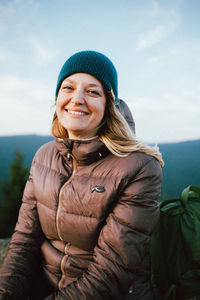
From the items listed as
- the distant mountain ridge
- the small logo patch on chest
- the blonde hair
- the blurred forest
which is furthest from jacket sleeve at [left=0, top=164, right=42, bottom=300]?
the blurred forest

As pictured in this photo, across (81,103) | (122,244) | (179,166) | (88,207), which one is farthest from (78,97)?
(179,166)

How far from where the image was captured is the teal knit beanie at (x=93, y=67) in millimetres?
1645

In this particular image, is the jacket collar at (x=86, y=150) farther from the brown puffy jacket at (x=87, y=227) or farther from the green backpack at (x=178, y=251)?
the green backpack at (x=178, y=251)

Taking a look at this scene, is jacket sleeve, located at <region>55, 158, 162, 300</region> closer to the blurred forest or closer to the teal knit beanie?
the teal knit beanie

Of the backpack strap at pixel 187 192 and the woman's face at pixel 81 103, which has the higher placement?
the woman's face at pixel 81 103

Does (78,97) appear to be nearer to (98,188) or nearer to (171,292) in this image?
(98,188)

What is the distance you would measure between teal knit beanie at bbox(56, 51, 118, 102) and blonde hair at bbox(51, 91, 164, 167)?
124 millimetres

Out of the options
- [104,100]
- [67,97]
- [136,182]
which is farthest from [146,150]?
[67,97]

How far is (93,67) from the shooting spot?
5.38 feet

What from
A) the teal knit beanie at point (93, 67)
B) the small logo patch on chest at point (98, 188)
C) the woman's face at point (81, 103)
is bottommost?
the small logo patch on chest at point (98, 188)

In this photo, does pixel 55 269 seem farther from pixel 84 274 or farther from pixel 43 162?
pixel 43 162

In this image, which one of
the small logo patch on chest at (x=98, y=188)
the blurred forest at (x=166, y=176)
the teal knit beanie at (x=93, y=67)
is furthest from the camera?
the blurred forest at (x=166, y=176)

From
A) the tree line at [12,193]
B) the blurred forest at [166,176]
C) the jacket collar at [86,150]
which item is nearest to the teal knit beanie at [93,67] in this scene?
the jacket collar at [86,150]

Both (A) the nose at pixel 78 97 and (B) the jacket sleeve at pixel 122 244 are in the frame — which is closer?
(B) the jacket sleeve at pixel 122 244
